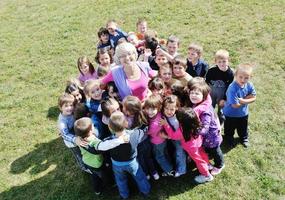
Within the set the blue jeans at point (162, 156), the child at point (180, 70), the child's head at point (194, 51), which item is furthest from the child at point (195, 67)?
the blue jeans at point (162, 156)

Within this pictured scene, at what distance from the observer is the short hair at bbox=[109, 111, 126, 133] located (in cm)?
550

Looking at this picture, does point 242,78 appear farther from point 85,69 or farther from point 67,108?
point 85,69

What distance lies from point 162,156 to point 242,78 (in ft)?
6.24

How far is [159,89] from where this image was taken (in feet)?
20.8

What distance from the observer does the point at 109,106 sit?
586cm

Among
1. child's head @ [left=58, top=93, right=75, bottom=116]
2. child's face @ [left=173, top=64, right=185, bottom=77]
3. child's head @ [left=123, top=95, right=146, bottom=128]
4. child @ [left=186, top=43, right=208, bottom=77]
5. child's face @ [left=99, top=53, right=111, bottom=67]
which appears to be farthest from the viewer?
child's face @ [left=99, top=53, right=111, bottom=67]

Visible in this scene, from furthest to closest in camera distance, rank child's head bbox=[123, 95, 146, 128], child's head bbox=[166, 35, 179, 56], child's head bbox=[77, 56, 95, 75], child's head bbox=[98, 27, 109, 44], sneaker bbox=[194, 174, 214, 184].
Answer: child's head bbox=[98, 27, 109, 44] → child's head bbox=[77, 56, 95, 75] → child's head bbox=[166, 35, 179, 56] → sneaker bbox=[194, 174, 214, 184] → child's head bbox=[123, 95, 146, 128]

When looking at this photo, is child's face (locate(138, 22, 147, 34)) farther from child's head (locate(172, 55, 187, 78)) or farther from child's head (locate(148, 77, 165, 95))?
child's head (locate(148, 77, 165, 95))

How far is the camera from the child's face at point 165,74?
6.65 meters

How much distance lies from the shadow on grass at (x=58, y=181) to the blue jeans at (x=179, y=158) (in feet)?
0.83

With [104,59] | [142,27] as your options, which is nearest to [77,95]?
[104,59]

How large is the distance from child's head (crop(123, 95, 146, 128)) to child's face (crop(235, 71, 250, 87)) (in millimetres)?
1860

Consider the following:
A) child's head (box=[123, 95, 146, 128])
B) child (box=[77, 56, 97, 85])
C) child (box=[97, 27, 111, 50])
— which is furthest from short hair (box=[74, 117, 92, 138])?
child (box=[97, 27, 111, 50])

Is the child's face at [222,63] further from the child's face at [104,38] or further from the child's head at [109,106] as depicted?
the child's face at [104,38]
